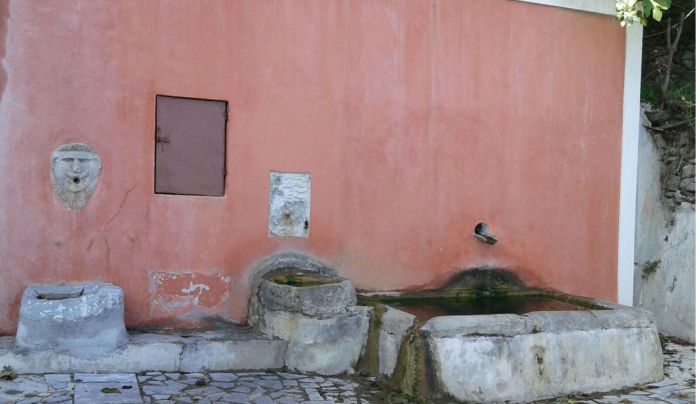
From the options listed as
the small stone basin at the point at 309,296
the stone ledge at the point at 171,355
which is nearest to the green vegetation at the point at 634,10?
the small stone basin at the point at 309,296

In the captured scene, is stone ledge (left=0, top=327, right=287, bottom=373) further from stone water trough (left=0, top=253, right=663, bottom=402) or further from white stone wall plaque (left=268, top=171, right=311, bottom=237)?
white stone wall plaque (left=268, top=171, right=311, bottom=237)

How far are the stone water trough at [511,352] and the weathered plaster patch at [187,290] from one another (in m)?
1.13

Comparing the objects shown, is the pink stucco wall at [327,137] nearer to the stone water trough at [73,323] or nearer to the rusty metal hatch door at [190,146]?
the rusty metal hatch door at [190,146]

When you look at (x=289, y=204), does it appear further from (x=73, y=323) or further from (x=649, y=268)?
(x=649, y=268)

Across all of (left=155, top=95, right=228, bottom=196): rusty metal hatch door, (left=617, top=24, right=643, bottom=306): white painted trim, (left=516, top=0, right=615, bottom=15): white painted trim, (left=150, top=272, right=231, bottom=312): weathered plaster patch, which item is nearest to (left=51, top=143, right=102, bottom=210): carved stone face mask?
(left=155, top=95, right=228, bottom=196): rusty metal hatch door

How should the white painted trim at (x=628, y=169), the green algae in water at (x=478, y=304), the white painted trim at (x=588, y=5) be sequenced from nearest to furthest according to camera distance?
the green algae in water at (x=478, y=304), the white painted trim at (x=588, y=5), the white painted trim at (x=628, y=169)

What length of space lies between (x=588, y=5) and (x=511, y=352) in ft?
12.7

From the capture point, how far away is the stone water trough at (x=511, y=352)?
4.32 m

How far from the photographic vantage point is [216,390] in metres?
4.36

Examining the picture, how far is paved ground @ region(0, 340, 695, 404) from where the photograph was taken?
13.2 feet

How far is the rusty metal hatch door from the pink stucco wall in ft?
0.28

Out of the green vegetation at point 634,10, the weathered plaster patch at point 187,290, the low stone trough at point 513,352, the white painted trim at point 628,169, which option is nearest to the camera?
the low stone trough at point 513,352

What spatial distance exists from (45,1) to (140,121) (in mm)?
1045

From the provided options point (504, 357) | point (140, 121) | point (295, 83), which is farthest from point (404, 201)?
point (140, 121)
